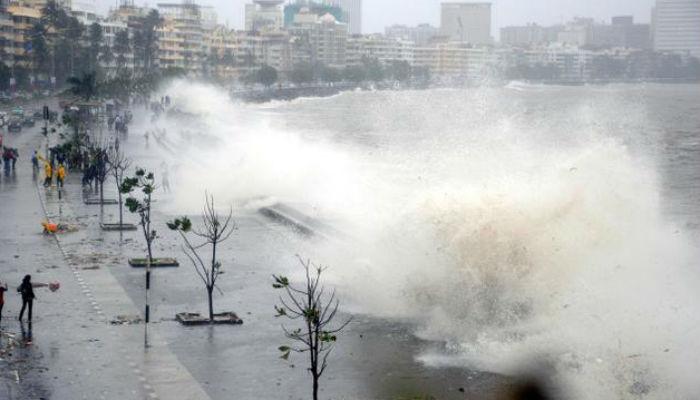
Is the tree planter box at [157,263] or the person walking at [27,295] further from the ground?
the person walking at [27,295]

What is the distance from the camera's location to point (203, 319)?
19.9 metres

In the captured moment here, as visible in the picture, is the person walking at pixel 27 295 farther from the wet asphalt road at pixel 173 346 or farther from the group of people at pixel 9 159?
the group of people at pixel 9 159

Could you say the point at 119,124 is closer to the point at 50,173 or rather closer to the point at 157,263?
the point at 50,173

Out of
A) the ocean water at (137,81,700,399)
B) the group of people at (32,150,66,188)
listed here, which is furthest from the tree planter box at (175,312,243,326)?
the group of people at (32,150,66,188)

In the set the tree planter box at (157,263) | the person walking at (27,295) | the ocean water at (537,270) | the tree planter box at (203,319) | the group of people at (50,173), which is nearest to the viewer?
the ocean water at (537,270)

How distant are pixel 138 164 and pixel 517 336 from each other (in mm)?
35333

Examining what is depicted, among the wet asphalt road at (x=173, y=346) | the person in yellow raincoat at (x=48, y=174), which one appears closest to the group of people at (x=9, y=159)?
the person in yellow raincoat at (x=48, y=174)

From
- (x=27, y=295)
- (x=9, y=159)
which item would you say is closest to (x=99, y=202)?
(x=9, y=159)

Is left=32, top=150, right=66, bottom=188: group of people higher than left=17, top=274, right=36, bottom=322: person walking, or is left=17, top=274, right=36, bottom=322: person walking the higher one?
left=17, top=274, right=36, bottom=322: person walking

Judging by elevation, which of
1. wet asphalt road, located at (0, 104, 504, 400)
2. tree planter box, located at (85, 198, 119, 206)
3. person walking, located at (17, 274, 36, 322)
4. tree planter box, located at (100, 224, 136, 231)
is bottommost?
tree planter box, located at (85, 198, 119, 206)

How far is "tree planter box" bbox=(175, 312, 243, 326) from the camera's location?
19.7 meters

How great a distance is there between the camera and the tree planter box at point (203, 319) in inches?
776

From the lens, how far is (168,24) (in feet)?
636

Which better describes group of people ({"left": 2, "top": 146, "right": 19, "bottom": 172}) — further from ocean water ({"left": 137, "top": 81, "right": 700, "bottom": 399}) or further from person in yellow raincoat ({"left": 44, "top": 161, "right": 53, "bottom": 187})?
ocean water ({"left": 137, "top": 81, "right": 700, "bottom": 399})
